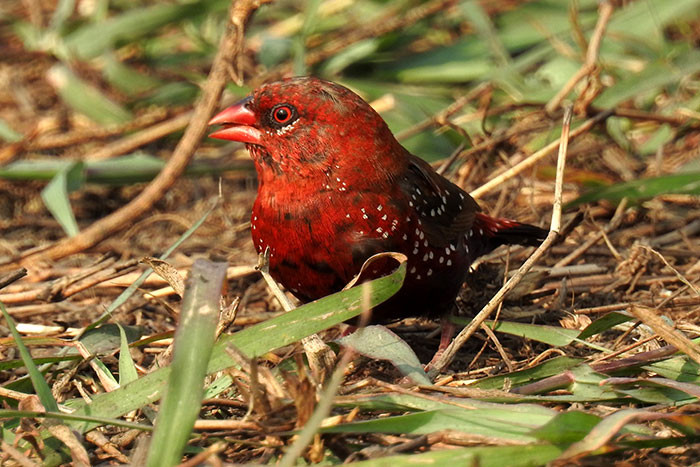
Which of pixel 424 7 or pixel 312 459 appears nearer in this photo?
pixel 312 459

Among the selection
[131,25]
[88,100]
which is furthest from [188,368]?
[131,25]

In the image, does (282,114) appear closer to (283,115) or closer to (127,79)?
(283,115)

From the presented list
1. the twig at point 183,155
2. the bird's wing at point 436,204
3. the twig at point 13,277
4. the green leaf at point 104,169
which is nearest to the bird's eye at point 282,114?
the bird's wing at point 436,204

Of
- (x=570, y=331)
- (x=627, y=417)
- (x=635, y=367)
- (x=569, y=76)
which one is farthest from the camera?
(x=569, y=76)

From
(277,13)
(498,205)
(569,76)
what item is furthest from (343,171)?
(277,13)

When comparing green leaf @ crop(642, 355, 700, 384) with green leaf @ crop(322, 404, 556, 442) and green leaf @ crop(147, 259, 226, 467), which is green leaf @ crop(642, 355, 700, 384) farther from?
green leaf @ crop(147, 259, 226, 467)

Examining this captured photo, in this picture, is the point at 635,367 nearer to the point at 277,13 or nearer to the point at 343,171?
the point at 343,171
